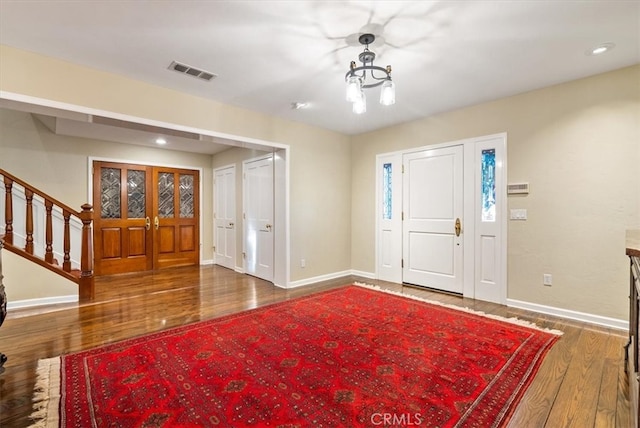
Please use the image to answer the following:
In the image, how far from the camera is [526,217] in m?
3.53

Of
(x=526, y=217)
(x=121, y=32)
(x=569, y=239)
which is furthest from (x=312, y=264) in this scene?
(x=121, y=32)

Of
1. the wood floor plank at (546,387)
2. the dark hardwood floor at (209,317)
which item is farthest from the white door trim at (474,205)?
the wood floor plank at (546,387)

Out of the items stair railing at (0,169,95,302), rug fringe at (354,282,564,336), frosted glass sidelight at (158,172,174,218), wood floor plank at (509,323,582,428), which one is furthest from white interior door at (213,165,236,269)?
wood floor plank at (509,323,582,428)

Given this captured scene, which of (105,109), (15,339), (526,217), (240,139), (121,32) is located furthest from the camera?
(240,139)

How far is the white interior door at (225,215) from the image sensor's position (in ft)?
20.2

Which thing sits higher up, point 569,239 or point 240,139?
point 240,139

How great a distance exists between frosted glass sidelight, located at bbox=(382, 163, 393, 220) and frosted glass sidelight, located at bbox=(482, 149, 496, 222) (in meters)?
1.41

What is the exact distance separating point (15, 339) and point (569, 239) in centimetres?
548

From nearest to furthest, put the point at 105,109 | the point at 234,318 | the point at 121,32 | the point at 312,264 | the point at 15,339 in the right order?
the point at 121,32 → the point at 15,339 → the point at 105,109 → the point at 234,318 → the point at 312,264

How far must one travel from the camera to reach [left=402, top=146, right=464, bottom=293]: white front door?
13.6ft

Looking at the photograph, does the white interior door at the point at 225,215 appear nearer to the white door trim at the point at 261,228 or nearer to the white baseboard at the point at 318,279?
the white door trim at the point at 261,228

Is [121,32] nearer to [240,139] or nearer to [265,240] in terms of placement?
[240,139]

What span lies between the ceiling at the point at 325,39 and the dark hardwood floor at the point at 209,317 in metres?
2.52

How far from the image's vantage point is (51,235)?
3.76 metres
